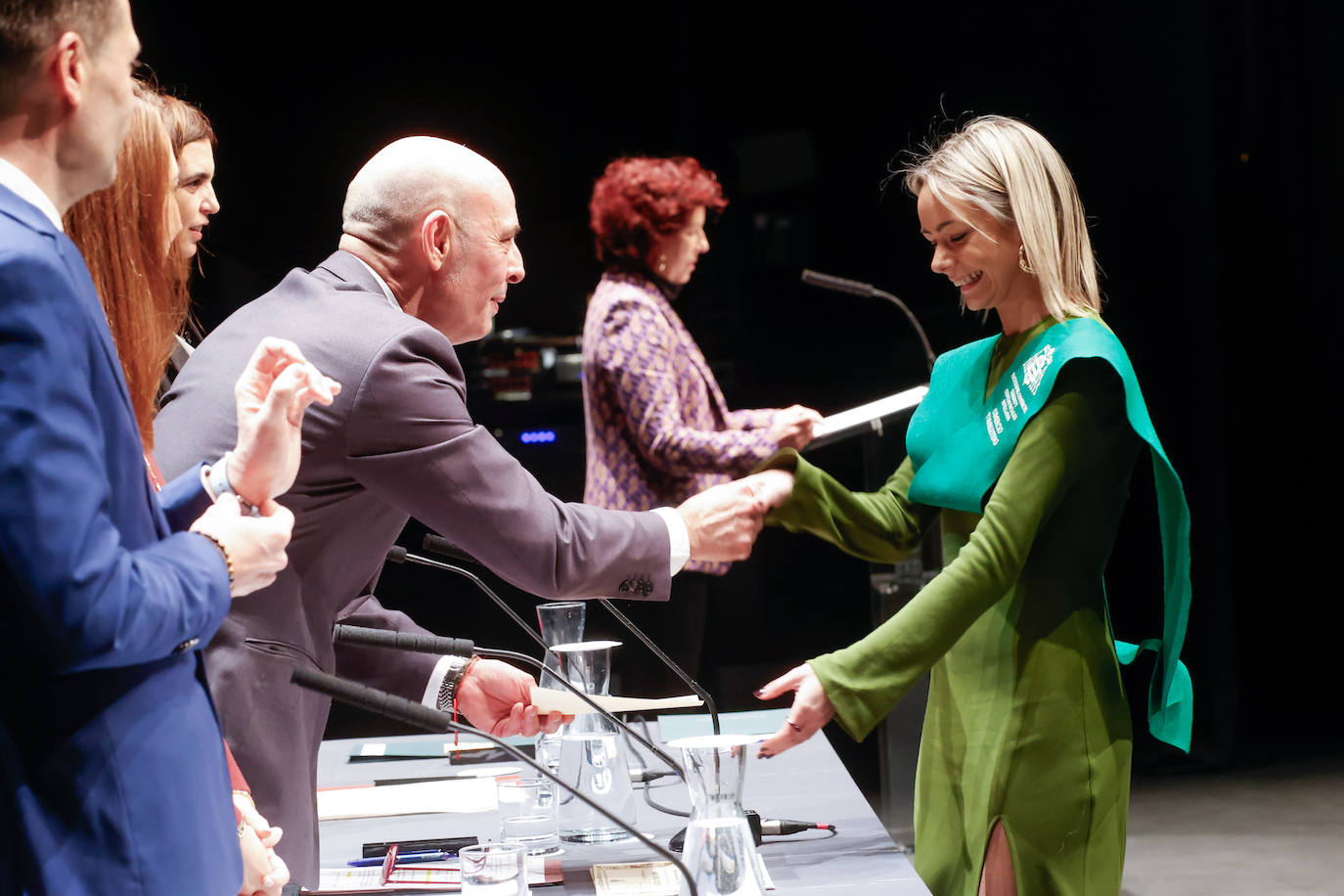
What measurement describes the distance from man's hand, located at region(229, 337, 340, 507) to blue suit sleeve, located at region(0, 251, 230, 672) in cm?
13

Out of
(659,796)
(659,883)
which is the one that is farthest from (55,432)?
(659,796)

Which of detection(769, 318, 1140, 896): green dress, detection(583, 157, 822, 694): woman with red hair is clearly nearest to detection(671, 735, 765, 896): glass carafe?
detection(769, 318, 1140, 896): green dress

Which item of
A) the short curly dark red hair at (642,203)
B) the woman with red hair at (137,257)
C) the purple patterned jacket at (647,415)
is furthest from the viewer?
the short curly dark red hair at (642,203)

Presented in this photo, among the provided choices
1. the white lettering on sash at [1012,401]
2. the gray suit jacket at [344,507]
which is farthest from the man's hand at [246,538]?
the white lettering on sash at [1012,401]

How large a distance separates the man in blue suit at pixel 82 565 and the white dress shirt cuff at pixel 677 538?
2.57 feet

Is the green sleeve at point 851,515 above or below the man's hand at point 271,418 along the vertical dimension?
below

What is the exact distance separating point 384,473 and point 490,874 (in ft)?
1.63

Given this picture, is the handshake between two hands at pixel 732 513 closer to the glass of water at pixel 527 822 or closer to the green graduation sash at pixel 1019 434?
the green graduation sash at pixel 1019 434

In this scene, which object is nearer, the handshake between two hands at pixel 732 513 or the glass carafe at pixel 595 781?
the glass carafe at pixel 595 781

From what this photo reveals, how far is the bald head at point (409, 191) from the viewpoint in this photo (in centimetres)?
171

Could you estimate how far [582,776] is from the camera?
1.60m

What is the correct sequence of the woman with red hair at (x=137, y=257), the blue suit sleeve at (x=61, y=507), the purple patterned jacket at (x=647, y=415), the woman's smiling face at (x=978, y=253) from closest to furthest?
the blue suit sleeve at (x=61, y=507)
the woman with red hair at (x=137, y=257)
the woman's smiling face at (x=978, y=253)
the purple patterned jacket at (x=647, y=415)

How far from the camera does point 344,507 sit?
156 centimetres

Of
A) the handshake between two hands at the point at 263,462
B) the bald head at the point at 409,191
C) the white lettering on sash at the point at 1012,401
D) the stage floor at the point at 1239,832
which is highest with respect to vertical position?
the bald head at the point at 409,191
